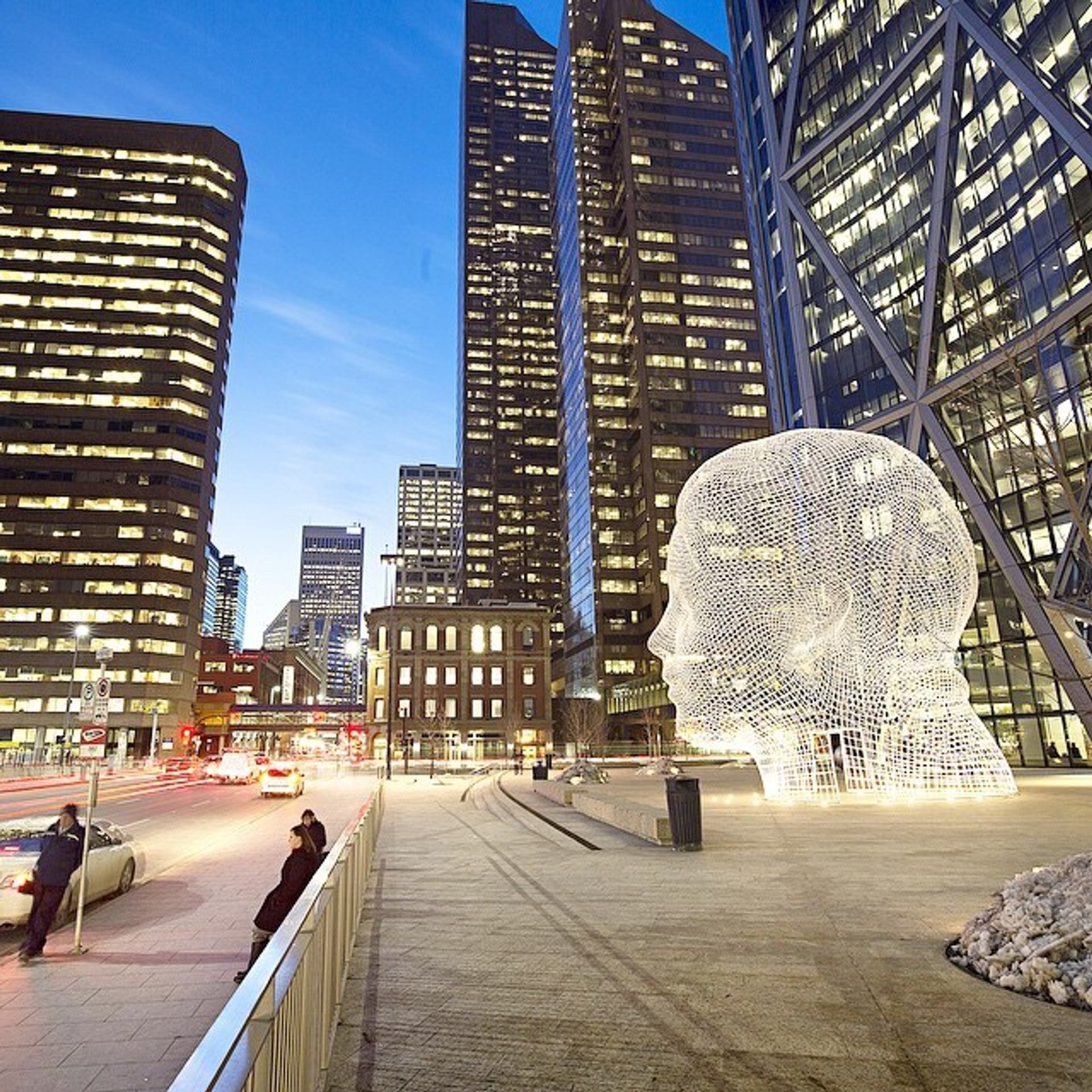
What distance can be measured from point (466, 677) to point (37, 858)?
272 feet

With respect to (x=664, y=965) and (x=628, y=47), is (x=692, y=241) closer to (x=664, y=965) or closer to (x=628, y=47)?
(x=628, y=47)

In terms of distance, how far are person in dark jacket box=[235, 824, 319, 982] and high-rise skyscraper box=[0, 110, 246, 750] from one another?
95.9 meters

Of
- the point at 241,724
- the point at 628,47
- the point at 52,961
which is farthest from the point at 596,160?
the point at 52,961

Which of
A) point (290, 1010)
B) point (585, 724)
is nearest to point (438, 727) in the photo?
point (585, 724)

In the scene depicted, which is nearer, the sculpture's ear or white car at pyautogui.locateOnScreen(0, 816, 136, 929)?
white car at pyautogui.locateOnScreen(0, 816, 136, 929)

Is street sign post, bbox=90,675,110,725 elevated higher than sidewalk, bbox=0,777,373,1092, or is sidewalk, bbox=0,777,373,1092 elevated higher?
street sign post, bbox=90,675,110,725

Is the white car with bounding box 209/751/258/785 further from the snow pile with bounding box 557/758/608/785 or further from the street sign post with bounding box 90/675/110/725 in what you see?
the street sign post with bounding box 90/675/110/725

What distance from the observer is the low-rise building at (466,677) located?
89.4 metres

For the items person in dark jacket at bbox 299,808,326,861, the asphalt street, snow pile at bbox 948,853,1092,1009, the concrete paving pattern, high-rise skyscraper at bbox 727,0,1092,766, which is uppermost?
high-rise skyscraper at bbox 727,0,1092,766

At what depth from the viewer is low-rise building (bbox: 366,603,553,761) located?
293 ft

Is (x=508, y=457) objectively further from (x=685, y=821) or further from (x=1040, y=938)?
(x=1040, y=938)

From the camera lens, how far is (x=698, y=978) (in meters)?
6.40

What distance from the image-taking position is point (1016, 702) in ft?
126

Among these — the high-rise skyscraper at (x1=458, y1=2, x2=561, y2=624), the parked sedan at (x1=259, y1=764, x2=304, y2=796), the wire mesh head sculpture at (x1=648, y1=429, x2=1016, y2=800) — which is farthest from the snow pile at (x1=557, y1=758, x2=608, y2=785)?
the high-rise skyscraper at (x1=458, y1=2, x2=561, y2=624)
